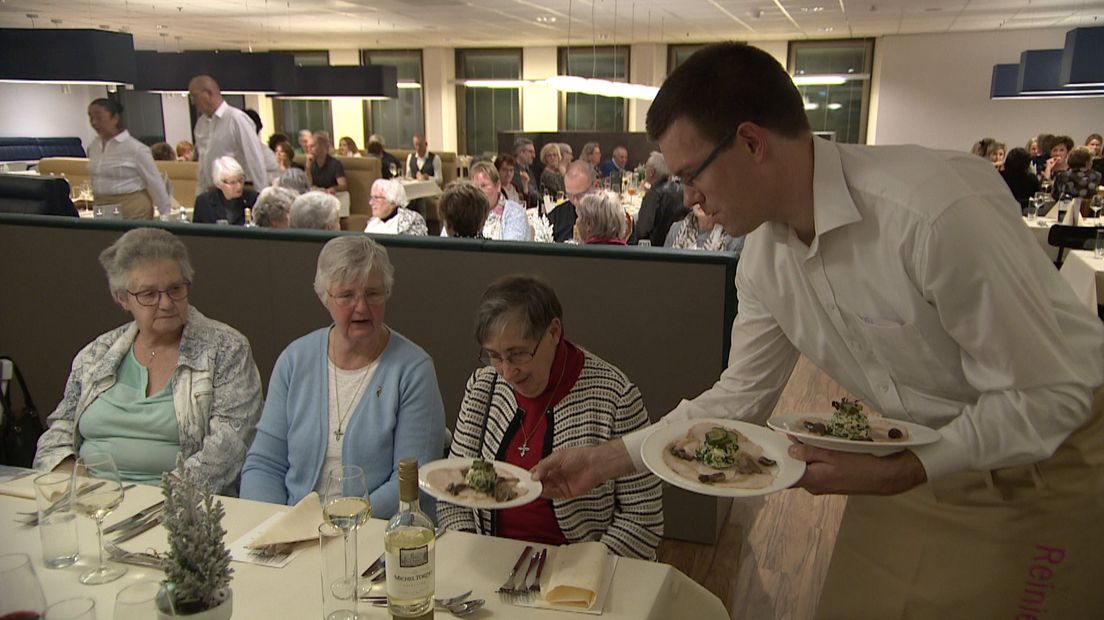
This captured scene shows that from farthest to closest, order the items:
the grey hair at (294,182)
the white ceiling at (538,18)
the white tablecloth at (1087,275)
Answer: the white ceiling at (538,18) → the grey hair at (294,182) → the white tablecloth at (1087,275)

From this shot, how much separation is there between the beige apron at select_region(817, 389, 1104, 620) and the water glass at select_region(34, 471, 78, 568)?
1589 millimetres

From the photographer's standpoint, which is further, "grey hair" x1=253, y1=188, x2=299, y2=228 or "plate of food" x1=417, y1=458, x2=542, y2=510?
"grey hair" x1=253, y1=188, x2=299, y2=228

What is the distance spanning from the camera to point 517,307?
208 centimetres

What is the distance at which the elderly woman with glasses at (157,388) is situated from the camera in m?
2.45

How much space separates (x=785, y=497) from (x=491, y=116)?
46.8 ft

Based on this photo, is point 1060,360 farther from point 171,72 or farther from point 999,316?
point 171,72

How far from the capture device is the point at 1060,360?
130 cm

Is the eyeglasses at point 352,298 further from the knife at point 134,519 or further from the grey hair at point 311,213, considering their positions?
the grey hair at point 311,213

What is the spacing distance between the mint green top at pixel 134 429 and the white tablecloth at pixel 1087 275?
4.76 m

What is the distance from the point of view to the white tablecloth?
197 inches

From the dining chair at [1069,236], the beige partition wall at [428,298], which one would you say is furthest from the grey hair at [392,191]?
the dining chair at [1069,236]

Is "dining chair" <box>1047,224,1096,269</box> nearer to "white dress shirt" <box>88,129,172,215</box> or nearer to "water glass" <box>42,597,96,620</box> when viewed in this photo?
"water glass" <box>42,597,96,620</box>

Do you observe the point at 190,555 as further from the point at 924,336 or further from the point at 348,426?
the point at 924,336

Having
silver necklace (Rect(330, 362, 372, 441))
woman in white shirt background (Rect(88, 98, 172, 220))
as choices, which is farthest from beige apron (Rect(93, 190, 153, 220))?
silver necklace (Rect(330, 362, 372, 441))
